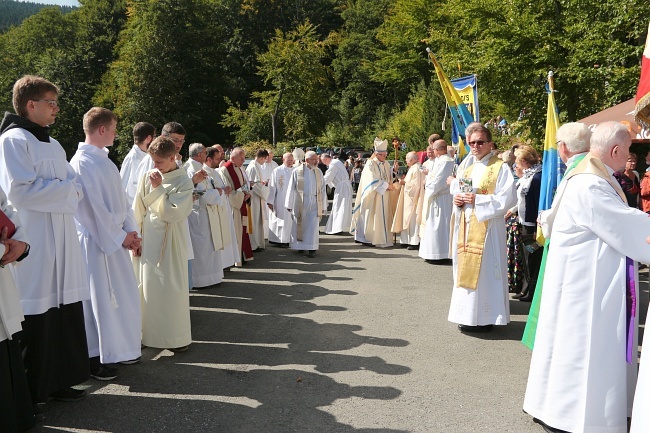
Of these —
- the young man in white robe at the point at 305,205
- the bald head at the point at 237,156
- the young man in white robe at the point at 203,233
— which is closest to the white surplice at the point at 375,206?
the young man in white robe at the point at 305,205

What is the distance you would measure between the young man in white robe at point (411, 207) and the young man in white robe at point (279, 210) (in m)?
2.20

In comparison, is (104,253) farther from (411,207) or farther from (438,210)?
(411,207)

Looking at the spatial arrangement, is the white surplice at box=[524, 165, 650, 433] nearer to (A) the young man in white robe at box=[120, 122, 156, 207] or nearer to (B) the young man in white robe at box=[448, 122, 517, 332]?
(B) the young man in white robe at box=[448, 122, 517, 332]

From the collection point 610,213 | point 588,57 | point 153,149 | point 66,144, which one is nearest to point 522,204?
point 610,213

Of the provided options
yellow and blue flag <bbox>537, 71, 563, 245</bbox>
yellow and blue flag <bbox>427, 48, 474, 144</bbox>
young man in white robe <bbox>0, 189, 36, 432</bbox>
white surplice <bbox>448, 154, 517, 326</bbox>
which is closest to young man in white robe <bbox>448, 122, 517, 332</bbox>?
white surplice <bbox>448, 154, 517, 326</bbox>

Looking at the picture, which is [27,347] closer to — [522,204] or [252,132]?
[522,204]

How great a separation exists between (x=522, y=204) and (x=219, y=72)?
4137 cm

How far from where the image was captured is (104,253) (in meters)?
5.03

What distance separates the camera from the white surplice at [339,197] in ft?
47.6

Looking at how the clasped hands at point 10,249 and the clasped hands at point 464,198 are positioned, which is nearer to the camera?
the clasped hands at point 10,249

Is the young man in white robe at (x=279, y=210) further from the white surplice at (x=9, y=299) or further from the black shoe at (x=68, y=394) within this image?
the white surplice at (x=9, y=299)

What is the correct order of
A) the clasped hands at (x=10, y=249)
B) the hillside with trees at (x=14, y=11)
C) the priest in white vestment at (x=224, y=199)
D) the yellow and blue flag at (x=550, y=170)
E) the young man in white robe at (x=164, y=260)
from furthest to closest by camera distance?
1. the hillside with trees at (x=14, y=11)
2. the priest in white vestment at (x=224, y=199)
3. the yellow and blue flag at (x=550, y=170)
4. the young man in white robe at (x=164, y=260)
5. the clasped hands at (x=10, y=249)

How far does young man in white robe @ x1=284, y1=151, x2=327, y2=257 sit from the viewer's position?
446 inches

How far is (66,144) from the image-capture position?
4153cm
